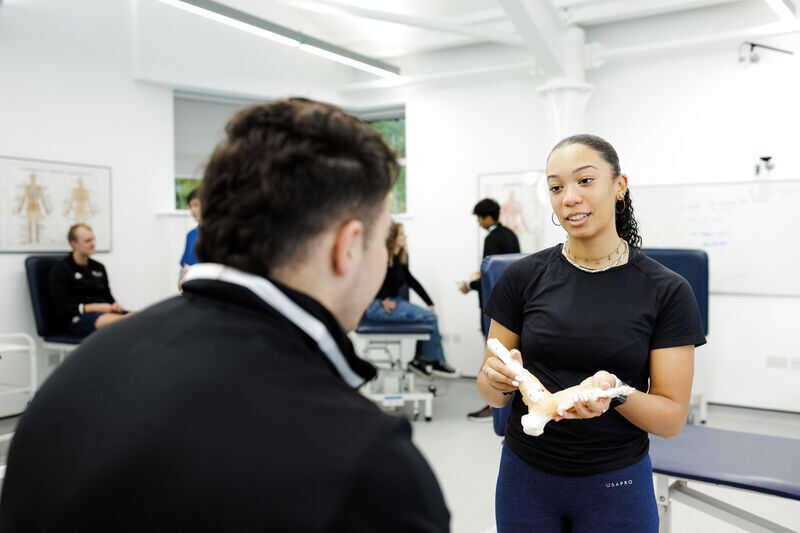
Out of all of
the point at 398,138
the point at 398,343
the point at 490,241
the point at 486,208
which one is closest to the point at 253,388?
the point at 398,343

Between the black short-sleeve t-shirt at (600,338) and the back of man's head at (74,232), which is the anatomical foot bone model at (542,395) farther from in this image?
the back of man's head at (74,232)

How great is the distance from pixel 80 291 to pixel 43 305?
0.83 feet

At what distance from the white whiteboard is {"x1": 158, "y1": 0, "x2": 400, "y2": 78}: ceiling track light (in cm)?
255

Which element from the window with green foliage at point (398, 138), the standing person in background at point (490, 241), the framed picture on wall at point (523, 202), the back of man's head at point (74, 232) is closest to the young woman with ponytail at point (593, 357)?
the standing person in background at point (490, 241)

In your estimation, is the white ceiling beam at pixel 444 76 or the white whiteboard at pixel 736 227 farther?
the white ceiling beam at pixel 444 76

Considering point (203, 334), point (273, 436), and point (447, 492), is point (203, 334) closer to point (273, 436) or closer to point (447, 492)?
point (273, 436)

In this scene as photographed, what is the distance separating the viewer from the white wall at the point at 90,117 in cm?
452

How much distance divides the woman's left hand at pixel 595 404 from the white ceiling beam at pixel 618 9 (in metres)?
4.49

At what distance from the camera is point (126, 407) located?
548 mm

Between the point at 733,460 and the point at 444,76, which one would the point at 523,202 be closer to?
the point at 444,76

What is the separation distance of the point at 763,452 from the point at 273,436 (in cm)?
204

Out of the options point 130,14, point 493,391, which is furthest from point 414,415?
point 130,14

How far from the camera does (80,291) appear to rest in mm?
4582

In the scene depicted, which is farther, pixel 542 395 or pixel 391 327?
pixel 391 327
